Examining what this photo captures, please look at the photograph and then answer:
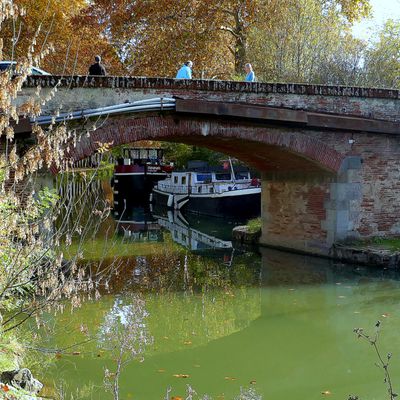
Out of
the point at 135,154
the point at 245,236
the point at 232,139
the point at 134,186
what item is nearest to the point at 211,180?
the point at 134,186

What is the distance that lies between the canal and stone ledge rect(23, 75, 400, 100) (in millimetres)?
3388

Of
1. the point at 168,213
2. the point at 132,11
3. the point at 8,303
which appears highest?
the point at 132,11

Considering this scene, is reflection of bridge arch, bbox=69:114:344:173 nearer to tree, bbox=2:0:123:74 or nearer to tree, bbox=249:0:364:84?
tree, bbox=249:0:364:84

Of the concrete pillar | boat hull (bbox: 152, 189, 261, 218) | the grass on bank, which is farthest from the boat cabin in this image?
the grass on bank

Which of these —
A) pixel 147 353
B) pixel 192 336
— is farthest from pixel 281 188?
pixel 147 353

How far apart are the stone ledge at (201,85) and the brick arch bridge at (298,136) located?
2 cm

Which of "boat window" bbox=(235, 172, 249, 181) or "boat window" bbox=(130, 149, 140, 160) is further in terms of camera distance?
"boat window" bbox=(130, 149, 140, 160)

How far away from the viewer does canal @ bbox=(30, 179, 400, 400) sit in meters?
7.55

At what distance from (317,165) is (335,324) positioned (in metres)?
6.03

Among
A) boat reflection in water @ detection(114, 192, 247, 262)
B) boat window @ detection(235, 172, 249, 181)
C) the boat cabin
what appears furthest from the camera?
boat window @ detection(235, 172, 249, 181)

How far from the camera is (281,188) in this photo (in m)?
18.2

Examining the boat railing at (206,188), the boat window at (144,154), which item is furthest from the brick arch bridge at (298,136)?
the boat window at (144,154)

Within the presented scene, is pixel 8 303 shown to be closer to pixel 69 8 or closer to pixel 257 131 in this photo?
pixel 257 131

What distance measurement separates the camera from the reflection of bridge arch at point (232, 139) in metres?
12.9
